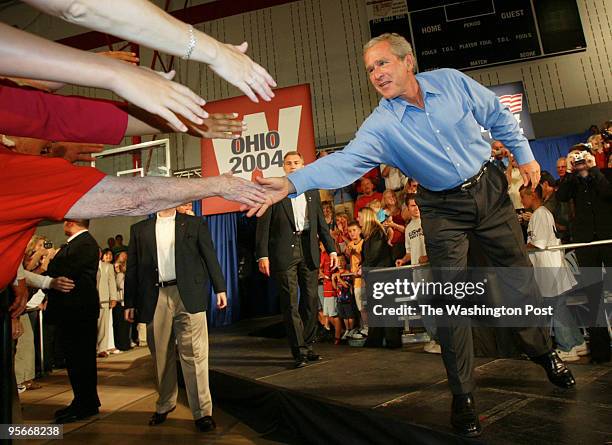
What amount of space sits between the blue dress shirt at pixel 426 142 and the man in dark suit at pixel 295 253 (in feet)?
5.95

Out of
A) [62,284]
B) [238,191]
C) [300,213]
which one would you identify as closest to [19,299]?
[238,191]

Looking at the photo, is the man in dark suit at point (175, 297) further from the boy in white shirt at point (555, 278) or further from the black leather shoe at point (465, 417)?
the boy in white shirt at point (555, 278)

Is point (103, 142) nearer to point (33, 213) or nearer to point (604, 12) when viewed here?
point (33, 213)

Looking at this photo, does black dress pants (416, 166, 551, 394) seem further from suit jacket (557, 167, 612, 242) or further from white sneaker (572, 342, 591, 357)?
suit jacket (557, 167, 612, 242)

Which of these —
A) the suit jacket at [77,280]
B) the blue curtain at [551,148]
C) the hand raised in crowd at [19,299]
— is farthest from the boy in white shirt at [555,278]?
the blue curtain at [551,148]

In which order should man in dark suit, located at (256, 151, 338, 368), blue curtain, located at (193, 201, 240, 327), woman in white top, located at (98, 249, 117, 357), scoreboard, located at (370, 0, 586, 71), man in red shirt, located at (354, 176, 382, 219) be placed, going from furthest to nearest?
blue curtain, located at (193, 201, 240, 327), scoreboard, located at (370, 0, 586, 71), woman in white top, located at (98, 249, 117, 357), man in red shirt, located at (354, 176, 382, 219), man in dark suit, located at (256, 151, 338, 368)

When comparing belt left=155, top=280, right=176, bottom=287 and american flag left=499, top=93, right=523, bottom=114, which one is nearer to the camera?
belt left=155, top=280, right=176, bottom=287

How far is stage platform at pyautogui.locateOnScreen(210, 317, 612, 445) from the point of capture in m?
1.95

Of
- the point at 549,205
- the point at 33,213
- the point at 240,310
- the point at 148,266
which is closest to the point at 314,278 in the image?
the point at 148,266

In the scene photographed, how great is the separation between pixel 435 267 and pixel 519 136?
0.97 metres

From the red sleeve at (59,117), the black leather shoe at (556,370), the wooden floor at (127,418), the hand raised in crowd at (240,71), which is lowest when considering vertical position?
the wooden floor at (127,418)

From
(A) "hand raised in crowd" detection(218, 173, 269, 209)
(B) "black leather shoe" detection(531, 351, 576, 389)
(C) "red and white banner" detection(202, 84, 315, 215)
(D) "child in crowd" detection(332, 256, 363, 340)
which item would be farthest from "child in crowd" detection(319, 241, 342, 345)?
(A) "hand raised in crowd" detection(218, 173, 269, 209)

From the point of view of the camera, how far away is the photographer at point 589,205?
3.78m

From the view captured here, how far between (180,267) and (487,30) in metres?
8.37
